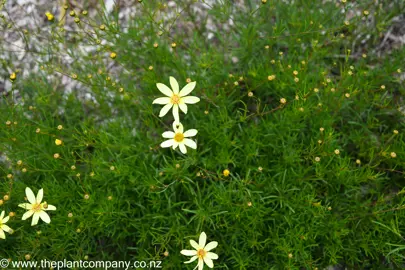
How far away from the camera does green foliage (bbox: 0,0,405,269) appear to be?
2.68 meters

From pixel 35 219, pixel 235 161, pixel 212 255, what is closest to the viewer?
pixel 212 255

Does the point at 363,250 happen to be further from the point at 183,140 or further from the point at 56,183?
the point at 56,183

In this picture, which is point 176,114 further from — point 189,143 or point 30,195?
point 30,195

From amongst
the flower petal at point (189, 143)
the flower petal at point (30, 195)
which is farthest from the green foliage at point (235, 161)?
the flower petal at point (189, 143)

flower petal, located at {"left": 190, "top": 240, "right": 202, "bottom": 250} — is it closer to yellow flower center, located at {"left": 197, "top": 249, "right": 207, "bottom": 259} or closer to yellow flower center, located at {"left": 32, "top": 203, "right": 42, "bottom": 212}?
yellow flower center, located at {"left": 197, "top": 249, "right": 207, "bottom": 259}

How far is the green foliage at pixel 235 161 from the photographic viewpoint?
2.68 m

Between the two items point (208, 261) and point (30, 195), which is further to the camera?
point (30, 195)

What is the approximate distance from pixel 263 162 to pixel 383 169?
975 mm

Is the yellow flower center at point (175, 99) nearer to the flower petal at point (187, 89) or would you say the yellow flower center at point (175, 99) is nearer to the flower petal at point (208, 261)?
the flower petal at point (187, 89)

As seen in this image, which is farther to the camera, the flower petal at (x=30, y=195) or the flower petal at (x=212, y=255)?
the flower petal at (x=30, y=195)

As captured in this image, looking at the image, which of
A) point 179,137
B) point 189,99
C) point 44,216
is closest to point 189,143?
point 179,137

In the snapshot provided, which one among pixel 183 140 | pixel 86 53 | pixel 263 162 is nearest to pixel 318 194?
pixel 263 162

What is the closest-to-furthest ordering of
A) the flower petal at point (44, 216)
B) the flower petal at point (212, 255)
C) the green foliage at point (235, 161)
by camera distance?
the flower petal at point (212, 255), the flower petal at point (44, 216), the green foliage at point (235, 161)

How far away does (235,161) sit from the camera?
2828 mm
